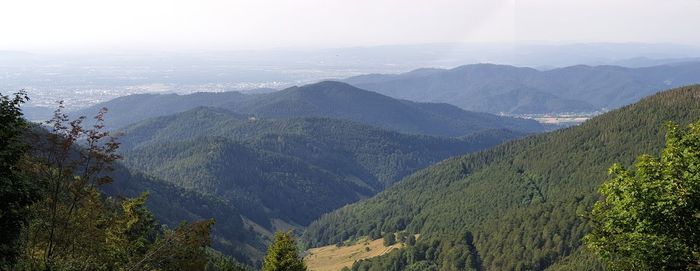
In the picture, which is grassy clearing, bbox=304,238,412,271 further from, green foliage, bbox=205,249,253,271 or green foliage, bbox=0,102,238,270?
green foliage, bbox=0,102,238,270

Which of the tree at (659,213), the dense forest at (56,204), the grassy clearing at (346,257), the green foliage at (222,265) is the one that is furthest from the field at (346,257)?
the tree at (659,213)

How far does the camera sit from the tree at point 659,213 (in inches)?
706

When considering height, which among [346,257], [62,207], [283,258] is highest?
[62,207]

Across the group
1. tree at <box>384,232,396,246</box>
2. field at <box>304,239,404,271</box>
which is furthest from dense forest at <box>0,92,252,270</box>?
tree at <box>384,232,396,246</box>

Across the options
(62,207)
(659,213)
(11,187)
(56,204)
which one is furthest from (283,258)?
(659,213)

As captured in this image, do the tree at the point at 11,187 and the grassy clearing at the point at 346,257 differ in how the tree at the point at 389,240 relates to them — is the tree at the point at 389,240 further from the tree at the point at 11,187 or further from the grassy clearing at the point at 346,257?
the tree at the point at 11,187

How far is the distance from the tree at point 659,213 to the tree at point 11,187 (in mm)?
20669

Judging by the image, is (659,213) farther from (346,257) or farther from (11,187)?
(346,257)

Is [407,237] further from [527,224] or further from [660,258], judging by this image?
[660,258]

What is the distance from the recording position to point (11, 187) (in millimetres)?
16656

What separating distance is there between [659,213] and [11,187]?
71.8ft

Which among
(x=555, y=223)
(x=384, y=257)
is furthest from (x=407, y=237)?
(x=555, y=223)

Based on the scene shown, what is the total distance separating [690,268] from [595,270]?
283 ft

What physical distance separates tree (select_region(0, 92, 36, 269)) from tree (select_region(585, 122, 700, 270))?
20.7 metres
